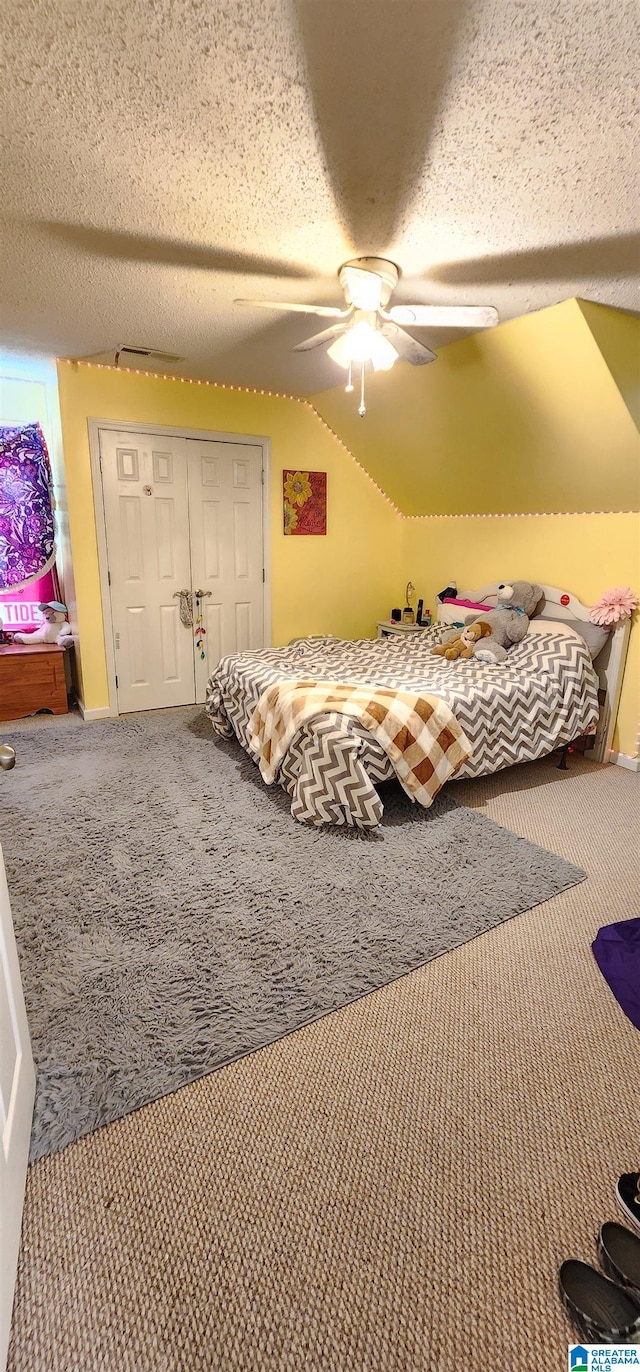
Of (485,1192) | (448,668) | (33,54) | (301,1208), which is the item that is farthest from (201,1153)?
(448,668)

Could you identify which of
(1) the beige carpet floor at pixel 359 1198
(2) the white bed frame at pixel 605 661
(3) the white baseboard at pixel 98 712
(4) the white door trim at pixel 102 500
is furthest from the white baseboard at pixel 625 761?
(3) the white baseboard at pixel 98 712

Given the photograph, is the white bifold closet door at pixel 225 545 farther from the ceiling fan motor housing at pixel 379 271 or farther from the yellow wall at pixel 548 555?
the ceiling fan motor housing at pixel 379 271

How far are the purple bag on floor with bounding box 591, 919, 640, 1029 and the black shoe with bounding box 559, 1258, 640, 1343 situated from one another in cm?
72

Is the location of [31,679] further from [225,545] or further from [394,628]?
[394,628]

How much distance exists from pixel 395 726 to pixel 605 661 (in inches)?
66.4

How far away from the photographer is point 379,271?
238 cm

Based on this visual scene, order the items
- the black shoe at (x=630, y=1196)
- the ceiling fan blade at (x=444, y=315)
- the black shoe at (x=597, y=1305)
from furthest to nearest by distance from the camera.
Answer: the ceiling fan blade at (x=444, y=315) → the black shoe at (x=630, y=1196) → the black shoe at (x=597, y=1305)

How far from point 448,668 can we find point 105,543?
2.52 m

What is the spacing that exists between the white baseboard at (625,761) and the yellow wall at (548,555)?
30mm

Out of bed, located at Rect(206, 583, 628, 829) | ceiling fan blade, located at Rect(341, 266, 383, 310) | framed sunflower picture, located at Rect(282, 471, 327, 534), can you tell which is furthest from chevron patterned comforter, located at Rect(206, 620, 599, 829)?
ceiling fan blade, located at Rect(341, 266, 383, 310)

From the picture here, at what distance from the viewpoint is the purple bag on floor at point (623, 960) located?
1.76 metres

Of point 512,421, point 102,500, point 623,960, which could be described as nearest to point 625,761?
point 623,960

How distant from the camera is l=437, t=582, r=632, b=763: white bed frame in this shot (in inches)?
139

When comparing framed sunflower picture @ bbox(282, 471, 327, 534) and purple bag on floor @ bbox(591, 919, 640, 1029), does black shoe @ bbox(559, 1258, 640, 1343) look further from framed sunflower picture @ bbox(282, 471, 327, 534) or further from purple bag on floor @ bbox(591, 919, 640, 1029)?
framed sunflower picture @ bbox(282, 471, 327, 534)
